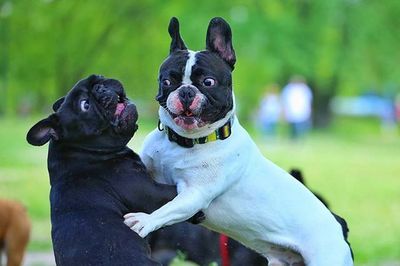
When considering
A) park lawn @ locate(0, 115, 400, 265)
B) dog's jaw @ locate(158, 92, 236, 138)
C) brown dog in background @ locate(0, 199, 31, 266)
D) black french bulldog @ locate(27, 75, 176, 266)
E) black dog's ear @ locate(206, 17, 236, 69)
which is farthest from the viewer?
park lawn @ locate(0, 115, 400, 265)

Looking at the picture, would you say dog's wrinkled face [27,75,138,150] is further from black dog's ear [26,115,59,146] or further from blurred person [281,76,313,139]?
blurred person [281,76,313,139]

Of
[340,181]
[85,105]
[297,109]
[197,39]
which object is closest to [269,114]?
[297,109]

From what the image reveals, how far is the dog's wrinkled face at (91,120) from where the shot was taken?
4328 mm

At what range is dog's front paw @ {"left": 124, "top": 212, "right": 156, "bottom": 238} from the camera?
164 inches

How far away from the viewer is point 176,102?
13.8ft

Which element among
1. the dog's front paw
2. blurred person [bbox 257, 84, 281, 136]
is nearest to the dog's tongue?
the dog's front paw

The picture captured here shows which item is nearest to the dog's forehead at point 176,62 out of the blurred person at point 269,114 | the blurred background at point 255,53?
the blurred background at point 255,53

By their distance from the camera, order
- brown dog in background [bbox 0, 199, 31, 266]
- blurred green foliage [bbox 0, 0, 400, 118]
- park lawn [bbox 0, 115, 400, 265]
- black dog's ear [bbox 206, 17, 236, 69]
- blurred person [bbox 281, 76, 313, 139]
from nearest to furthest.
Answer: black dog's ear [bbox 206, 17, 236, 69]
brown dog in background [bbox 0, 199, 31, 266]
park lawn [bbox 0, 115, 400, 265]
blurred person [bbox 281, 76, 313, 139]
blurred green foliage [bbox 0, 0, 400, 118]

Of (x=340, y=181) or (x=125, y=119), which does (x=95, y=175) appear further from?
(x=340, y=181)

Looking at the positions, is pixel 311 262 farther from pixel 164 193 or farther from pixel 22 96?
pixel 22 96

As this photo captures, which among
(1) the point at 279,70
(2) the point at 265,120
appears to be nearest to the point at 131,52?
(1) the point at 279,70

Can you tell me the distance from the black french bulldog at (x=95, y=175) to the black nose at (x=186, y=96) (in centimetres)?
39

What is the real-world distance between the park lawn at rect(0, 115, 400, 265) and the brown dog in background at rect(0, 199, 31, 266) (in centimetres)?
180

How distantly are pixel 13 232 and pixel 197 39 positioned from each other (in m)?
24.7
